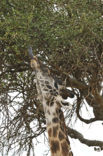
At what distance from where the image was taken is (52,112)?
8.27 meters

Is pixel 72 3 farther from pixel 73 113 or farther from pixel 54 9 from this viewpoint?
pixel 73 113

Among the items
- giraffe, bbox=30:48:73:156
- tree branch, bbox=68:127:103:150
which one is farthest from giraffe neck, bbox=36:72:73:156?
tree branch, bbox=68:127:103:150

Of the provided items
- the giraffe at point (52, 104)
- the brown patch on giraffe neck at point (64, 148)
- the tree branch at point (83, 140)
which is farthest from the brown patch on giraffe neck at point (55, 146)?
the tree branch at point (83, 140)

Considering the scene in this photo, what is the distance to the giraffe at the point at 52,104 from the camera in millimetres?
8031

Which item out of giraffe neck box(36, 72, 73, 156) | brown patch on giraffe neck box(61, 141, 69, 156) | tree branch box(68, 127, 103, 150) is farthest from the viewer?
tree branch box(68, 127, 103, 150)

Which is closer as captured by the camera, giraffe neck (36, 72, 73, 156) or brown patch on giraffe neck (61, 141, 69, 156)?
brown patch on giraffe neck (61, 141, 69, 156)

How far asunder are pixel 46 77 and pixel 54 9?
2249 millimetres

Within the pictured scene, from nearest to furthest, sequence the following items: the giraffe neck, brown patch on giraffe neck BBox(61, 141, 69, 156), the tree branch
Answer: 1. brown patch on giraffe neck BBox(61, 141, 69, 156)
2. the giraffe neck
3. the tree branch

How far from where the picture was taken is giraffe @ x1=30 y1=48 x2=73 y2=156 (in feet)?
26.3

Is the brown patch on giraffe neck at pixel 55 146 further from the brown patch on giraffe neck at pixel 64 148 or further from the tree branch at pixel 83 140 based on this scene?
the tree branch at pixel 83 140

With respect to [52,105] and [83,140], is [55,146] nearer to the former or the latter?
[52,105]

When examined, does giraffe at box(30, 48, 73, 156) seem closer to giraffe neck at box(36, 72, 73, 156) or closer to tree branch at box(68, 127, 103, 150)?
giraffe neck at box(36, 72, 73, 156)

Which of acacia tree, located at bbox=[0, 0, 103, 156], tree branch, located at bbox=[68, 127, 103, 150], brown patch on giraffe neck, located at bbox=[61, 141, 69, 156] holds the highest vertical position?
acacia tree, located at bbox=[0, 0, 103, 156]

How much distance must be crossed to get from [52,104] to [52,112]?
0.67 ft
